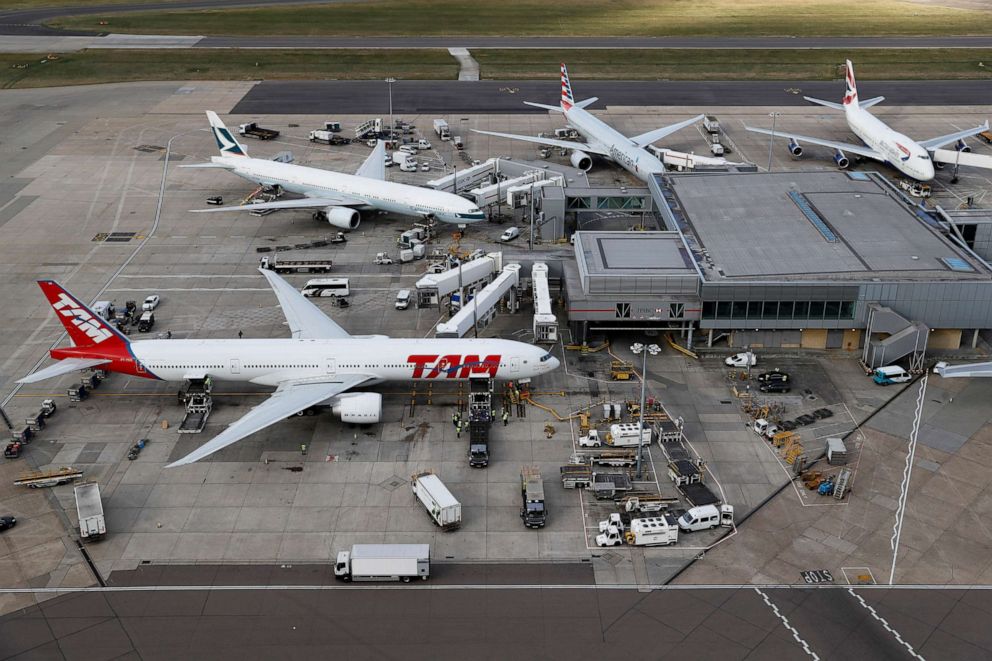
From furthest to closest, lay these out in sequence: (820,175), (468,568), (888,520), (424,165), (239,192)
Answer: (424,165)
(239,192)
(820,175)
(888,520)
(468,568)

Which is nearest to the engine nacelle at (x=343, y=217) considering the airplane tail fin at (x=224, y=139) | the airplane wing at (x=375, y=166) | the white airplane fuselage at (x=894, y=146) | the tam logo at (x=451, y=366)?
the airplane wing at (x=375, y=166)

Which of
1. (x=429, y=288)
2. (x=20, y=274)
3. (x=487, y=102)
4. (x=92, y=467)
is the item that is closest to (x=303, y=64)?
(x=487, y=102)

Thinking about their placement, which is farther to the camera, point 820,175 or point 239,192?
point 239,192

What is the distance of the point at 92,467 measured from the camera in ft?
209

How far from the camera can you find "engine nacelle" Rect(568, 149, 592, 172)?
12056cm

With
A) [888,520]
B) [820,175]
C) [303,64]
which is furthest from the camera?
[303,64]

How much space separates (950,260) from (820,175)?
2378cm

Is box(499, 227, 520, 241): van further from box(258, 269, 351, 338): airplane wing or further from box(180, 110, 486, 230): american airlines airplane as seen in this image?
box(258, 269, 351, 338): airplane wing

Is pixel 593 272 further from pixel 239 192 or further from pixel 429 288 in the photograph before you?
pixel 239 192

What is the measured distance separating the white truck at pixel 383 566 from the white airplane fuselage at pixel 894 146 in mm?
84693

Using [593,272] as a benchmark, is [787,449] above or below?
below

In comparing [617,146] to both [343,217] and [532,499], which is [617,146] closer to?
[343,217]

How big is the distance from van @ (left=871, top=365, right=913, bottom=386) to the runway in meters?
85.3

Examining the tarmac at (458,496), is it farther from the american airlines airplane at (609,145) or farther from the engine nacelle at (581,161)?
the engine nacelle at (581,161)
